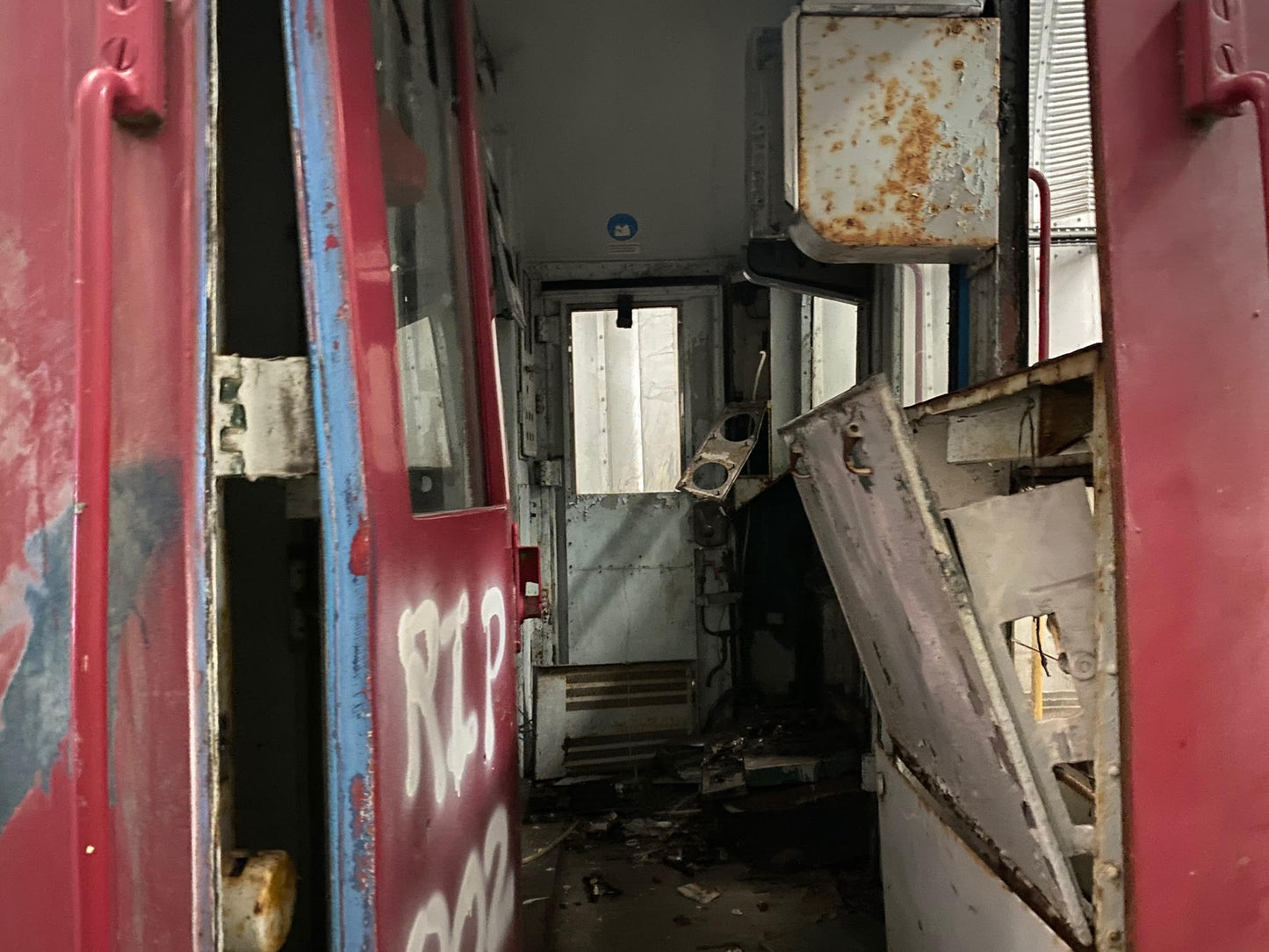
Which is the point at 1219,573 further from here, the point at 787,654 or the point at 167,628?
the point at 787,654

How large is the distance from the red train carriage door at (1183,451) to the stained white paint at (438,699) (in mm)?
933

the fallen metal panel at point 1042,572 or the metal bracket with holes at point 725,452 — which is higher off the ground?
the metal bracket with holes at point 725,452

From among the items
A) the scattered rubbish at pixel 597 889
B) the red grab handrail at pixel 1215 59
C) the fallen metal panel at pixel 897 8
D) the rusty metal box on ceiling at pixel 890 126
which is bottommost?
the scattered rubbish at pixel 597 889

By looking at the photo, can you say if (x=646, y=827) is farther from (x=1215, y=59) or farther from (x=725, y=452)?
(x=1215, y=59)

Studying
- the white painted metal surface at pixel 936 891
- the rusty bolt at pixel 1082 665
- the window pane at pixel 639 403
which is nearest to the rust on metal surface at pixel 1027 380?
the rusty bolt at pixel 1082 665

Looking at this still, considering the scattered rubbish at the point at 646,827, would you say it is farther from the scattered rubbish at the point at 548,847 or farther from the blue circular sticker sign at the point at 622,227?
the blue circular sticker sign at the point at 622,227

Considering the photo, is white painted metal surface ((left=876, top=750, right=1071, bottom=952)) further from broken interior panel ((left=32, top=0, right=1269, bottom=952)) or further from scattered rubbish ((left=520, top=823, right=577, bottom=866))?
scattered rubbish ((left=520, top=823, right=577, bottom=866))

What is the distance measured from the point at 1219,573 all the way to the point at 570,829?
3061 millimetres

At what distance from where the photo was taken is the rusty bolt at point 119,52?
82cm

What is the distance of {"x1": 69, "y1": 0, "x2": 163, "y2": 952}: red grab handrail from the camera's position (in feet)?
2.56

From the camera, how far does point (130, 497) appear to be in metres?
0.83

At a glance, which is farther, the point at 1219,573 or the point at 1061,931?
the point at 1061,931

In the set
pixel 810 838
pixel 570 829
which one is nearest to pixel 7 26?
pixel 810 838

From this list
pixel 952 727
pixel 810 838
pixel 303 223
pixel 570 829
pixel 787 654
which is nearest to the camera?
pixel 303 223
